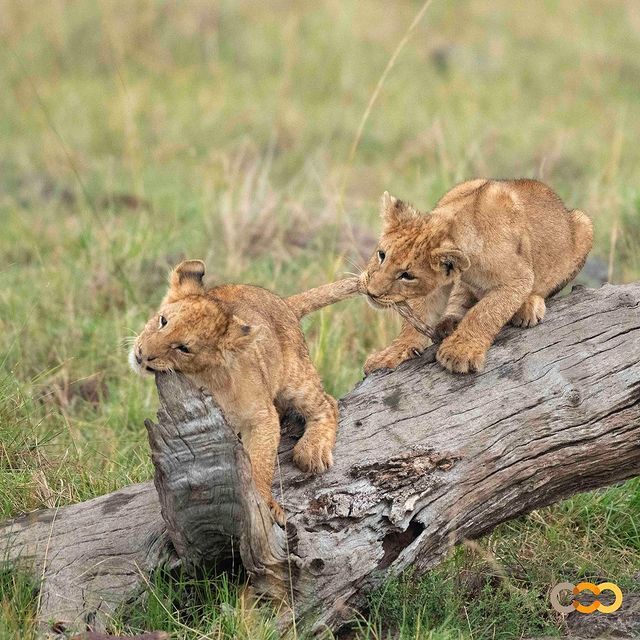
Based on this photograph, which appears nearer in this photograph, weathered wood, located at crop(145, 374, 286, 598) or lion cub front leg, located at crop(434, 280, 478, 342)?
weathered wood, located at crop(145, 374, 286, 598)

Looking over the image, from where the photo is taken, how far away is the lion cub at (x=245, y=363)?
14.9 ft

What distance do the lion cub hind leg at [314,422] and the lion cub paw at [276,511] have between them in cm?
29

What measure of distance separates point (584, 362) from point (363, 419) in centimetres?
91

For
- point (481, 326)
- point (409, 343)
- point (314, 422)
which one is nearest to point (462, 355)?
point (481, 326)

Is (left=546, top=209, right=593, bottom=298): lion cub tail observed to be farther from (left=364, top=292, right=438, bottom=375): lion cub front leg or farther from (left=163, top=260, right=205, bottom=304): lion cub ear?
(left=163, top=260, right=205, bottom=304): lion cub ear

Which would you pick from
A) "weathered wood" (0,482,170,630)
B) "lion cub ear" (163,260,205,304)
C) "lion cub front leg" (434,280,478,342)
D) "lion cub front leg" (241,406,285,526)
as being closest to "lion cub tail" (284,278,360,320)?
"lion cub front leg" (434,280,478,342)

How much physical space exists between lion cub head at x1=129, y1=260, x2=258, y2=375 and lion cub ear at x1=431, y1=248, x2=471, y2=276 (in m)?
0.99

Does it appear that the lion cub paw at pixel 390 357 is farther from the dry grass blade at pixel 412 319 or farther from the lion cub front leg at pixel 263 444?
the lion cub front leg at pixel 263 444

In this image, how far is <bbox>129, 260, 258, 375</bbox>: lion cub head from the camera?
14.7ft

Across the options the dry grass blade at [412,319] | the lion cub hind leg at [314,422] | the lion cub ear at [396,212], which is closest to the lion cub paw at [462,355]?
the dry grass blade at [412,319]

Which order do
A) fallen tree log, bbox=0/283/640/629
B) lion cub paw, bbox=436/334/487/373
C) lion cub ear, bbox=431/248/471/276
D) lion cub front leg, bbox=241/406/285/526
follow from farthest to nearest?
lion cub ear, bbox=431/248/471/276, lion cub paw, bbox=436/334/487/373, lion cub front leg, bbox=241/406/285/526, fallen tree log, bbox=0/283/640/629

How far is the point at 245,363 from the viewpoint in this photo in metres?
4.70

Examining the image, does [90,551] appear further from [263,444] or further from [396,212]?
[396,212]

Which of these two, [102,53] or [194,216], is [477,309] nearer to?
[194,216]
